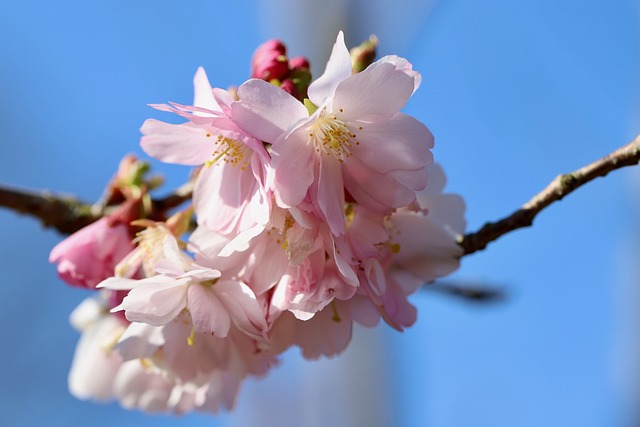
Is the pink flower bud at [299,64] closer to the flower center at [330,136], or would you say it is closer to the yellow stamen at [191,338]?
the flower center at [330,136]

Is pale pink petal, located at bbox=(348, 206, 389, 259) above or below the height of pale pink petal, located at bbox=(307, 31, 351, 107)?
below

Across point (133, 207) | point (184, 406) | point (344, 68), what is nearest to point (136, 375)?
point (184, 406)

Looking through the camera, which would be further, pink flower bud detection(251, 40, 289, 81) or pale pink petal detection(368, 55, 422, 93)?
pink flower bud detection(251, 40, 289, 81)

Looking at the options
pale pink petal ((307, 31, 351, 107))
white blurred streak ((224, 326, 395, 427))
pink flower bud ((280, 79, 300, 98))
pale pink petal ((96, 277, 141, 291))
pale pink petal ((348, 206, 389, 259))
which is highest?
white blurred streak ((224, 326, 395, 427))

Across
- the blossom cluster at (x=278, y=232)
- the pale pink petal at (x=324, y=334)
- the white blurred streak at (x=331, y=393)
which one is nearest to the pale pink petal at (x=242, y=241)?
the blossom cluster at (x=278, y=232)

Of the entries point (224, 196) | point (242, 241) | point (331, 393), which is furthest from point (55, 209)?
point (331, 393)

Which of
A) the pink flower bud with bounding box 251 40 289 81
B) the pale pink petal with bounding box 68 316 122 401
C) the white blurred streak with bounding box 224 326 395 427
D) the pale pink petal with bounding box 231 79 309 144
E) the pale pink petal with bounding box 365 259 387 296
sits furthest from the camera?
the white blurred streak with bounding box 224 326 395 427

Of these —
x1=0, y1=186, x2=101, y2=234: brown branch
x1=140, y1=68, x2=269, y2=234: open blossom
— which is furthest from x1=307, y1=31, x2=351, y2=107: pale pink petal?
x1=0, y1=186, x2=101, y2=234: brown branch

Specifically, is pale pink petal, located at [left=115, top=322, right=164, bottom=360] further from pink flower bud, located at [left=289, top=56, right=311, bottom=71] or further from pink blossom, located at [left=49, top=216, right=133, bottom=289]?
pink flower bud, located at [left=289, top=56, right=311, bottom=71]
